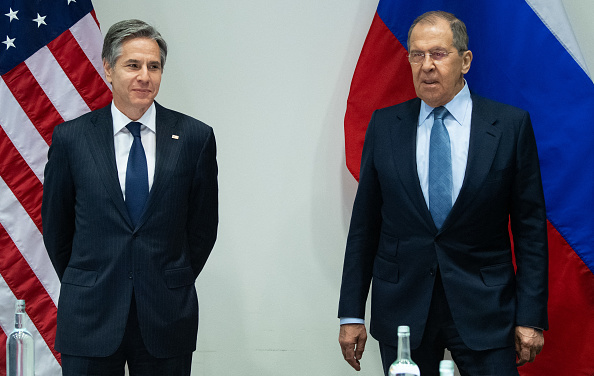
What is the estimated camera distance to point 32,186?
327 centimetres

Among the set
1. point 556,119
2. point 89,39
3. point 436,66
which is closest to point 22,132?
point 89,39

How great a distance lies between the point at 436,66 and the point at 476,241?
0.55m

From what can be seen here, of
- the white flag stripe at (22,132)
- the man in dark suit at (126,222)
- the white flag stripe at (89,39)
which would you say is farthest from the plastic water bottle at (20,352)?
the white flag stripe at (89,39)

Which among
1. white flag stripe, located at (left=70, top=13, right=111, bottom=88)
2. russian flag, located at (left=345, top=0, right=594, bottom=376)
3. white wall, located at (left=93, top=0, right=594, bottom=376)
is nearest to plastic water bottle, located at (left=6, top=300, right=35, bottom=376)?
white flag stripe, located at (left=70, top=13, right=111, bottom=88)

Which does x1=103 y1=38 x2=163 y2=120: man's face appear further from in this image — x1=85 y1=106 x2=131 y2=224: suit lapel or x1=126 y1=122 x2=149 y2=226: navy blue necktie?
x1=126 y1=122 x2=149 y2=226: navy blue necktie

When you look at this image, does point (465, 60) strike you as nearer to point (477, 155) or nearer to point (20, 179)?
point (477, 155)

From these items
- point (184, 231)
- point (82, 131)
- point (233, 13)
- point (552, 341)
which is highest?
point (233, 13)

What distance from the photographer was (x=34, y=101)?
3277 mm

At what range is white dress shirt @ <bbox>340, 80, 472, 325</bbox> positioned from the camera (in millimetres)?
2383

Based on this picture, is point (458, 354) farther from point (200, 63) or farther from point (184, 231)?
point (200, 63)

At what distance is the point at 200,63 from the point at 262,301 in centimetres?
113

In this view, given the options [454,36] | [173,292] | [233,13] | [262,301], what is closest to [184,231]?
[173,292]

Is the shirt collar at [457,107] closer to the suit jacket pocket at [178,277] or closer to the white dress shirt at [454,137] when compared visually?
the white dress shirt at [454,137]

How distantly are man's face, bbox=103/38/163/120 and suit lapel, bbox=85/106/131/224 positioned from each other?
0.08 meters
